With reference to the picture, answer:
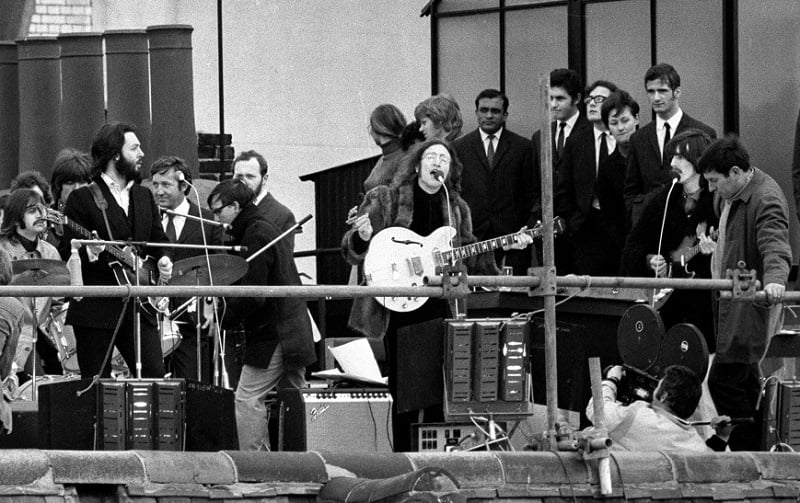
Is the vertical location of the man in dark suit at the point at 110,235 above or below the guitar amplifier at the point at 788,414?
above

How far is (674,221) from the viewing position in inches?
459

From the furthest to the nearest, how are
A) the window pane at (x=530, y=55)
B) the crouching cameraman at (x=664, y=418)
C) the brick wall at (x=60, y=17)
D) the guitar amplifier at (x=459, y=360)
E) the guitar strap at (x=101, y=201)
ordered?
the brick wall at (x=60, y=17) < the window pane at (x=530, y=55) < the guitar strap at (x=101, y=201) < the crouching cameraman at (x=664, y=418) < the guitar amplifier at (x=459, y=360)

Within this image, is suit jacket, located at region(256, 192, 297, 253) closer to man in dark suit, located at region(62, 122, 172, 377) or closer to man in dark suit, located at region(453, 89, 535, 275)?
man in dark suit, located at region(62, 122, 172, 377)

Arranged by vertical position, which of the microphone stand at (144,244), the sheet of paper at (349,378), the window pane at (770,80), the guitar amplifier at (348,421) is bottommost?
the guitar amplifier at (348,421)

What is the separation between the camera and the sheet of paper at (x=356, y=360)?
12156mm

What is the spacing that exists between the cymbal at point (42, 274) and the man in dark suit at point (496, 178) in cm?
300

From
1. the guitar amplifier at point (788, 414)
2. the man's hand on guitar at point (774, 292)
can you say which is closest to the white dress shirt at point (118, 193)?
the man's hand on guitar at point (774, 292)

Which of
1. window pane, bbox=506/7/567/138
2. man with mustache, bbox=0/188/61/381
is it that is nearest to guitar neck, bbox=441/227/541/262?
man with mustache, bbox=0/188/61/381

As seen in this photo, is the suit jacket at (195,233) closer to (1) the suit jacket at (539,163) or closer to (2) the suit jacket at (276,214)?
(2) the suit jacket at (276,214)

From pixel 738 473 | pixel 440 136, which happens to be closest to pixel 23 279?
pixel 440 136

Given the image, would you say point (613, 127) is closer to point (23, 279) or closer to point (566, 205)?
point (566, 205)

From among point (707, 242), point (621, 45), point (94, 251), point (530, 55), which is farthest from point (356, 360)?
point (530, 55)

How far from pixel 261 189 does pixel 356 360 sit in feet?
4.27

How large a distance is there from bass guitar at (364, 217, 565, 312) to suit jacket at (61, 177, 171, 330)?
131cm
